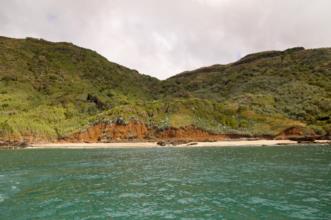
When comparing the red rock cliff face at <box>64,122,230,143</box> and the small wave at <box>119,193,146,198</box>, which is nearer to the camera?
the small wave at <box>119,193,146,198</box>

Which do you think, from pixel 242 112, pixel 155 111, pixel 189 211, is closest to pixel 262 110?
pixel 242 112

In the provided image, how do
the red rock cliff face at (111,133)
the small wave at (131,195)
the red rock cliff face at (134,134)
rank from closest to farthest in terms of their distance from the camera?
the small wave at (131,195)
the red rock cliff face at (134,134)
the red rock cliff face at (111,133)

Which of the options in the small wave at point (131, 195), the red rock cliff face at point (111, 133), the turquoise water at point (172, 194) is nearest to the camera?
the turquoise water at point (172, 194)

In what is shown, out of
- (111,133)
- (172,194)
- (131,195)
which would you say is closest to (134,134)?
(111,133)

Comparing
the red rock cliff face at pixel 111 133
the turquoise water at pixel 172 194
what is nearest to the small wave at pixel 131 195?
the turquoise water at pixel 172 194

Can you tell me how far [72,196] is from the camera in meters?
35.7

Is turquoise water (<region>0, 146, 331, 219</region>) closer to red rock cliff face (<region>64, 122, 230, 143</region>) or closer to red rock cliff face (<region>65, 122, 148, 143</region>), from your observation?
red rock cliff face (<region>64, 122, 230, 143</region>)

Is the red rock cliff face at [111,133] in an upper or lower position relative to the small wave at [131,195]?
upper

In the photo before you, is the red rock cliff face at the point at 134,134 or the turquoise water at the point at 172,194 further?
the red rock cliff face at the point at 134,134

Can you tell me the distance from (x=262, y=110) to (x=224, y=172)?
425ft

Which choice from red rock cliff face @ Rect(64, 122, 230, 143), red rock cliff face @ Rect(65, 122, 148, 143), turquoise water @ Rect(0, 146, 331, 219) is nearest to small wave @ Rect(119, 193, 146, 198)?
turquoise water @ Rect(0, 146, 331, 219)

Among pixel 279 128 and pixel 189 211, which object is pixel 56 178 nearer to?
pixel 189 211

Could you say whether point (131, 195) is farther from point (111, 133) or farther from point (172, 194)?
point (111, 133)

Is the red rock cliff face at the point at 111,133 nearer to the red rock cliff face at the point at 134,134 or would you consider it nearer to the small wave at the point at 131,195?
the red rock cliff face at the point at 134,134
